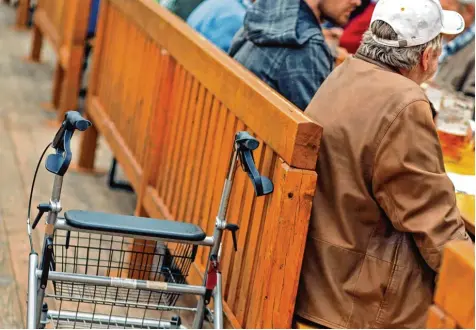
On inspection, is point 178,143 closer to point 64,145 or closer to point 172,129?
point 172,129

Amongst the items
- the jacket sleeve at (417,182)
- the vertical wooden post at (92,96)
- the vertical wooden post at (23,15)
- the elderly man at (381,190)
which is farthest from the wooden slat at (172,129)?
the vertical wooden post at (23,15)

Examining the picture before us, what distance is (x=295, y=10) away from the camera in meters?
3.65

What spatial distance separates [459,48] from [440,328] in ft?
13.2

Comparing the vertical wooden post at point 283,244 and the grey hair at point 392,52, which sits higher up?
the grey hair at point 392,52

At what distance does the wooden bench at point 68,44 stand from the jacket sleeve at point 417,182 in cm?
394

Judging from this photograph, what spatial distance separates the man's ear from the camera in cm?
286

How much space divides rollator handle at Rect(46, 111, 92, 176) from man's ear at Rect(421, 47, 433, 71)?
1.04 meters

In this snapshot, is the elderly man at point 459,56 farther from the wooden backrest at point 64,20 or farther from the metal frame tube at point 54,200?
the metal frame tube at point 54,200

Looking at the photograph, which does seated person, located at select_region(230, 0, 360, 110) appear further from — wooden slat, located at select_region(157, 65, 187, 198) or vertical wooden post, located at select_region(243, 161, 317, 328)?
vertical wooden post, located at select_region(243, 161, 317, 328)

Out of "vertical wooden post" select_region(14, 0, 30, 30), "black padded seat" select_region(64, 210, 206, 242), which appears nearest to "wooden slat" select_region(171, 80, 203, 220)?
"black padded seat" select_region(64, 210, 206, 242)

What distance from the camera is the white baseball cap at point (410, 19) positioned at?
2.80 meters

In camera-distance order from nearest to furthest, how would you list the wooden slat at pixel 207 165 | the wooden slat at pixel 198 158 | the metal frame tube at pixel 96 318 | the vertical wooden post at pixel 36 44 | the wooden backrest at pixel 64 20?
the metal frame tube at pixel 96 318 < the wooden slat at pixel 207 165 < the wooden slat at pixel 198 158 < the wooden backrest at pixel 64 20 < the vertical wooden post at pixel 36 44

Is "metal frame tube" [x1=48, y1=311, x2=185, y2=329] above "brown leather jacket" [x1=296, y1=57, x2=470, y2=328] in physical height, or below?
below

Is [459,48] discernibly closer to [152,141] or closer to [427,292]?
[152,141]
